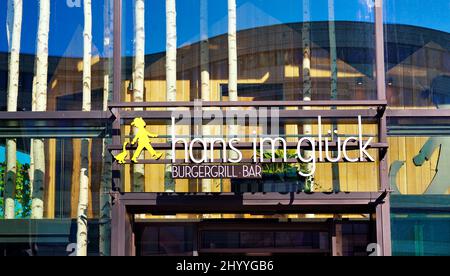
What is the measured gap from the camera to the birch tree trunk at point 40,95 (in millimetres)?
9531

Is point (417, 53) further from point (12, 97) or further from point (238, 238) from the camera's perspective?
point (12, 97)

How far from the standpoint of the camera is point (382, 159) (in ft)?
30.5

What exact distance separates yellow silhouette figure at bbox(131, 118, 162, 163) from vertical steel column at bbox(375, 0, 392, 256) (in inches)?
107

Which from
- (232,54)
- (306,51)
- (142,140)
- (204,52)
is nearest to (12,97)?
(142,140)

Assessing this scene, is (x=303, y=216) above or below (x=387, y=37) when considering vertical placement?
below

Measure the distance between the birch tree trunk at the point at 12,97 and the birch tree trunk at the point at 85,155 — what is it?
85 cm

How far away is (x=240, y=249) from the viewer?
10062mm

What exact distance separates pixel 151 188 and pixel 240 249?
154cm

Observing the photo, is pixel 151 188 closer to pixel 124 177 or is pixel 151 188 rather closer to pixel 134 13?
pixel 124 177

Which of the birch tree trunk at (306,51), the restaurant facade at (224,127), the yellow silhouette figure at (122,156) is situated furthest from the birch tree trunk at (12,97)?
the birch tree trunk at (306,51)

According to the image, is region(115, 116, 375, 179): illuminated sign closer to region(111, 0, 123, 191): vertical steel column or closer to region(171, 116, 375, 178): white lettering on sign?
region(171, 116, 375, 178): white lettering on sign
